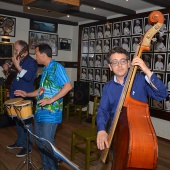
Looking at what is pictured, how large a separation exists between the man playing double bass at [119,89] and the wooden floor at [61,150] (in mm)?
975

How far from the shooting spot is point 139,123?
146 centimetres

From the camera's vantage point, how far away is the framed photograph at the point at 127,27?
5.25 m

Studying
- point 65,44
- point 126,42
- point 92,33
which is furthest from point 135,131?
point 65,44

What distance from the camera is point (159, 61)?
4.71 metres

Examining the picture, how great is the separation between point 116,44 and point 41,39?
2288mm

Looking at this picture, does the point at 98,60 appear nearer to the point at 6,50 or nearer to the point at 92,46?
the point at 92,46

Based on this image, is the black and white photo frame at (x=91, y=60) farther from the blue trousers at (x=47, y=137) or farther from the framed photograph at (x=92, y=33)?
the blue trousers at (x=47, y=137)

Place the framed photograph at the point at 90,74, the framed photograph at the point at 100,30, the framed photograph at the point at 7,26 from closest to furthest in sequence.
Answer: the framed photograph at the point at 7,26 < the framed photograph at the point at 100,30 < the framed photograph at the point at 90,74

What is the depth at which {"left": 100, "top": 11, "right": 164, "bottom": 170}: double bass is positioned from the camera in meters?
1.41

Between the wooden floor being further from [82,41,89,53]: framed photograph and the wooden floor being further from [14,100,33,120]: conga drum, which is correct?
A: [82,41,89,53]: framed photograph

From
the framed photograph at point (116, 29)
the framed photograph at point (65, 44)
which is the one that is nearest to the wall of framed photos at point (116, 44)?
the framed photograph at point (116, 29)

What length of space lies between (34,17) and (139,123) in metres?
5.48

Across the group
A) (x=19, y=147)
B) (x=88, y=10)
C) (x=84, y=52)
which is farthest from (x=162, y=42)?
(x=19, y=147)

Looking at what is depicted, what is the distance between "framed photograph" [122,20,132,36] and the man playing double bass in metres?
3.75
